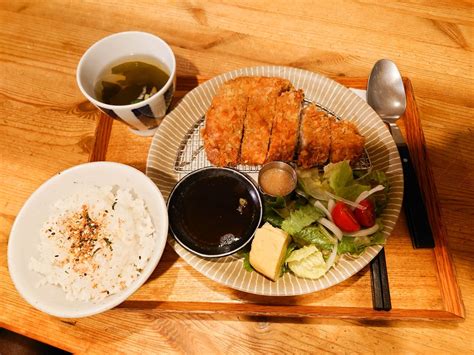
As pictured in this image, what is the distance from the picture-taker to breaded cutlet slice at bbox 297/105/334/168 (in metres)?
2.41

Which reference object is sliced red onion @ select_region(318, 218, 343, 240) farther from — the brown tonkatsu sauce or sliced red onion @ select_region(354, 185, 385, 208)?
the brown tonkatsu sauce

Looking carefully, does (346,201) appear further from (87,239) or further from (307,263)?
(87,239)

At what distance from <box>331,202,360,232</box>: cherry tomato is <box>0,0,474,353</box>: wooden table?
0.54 metres

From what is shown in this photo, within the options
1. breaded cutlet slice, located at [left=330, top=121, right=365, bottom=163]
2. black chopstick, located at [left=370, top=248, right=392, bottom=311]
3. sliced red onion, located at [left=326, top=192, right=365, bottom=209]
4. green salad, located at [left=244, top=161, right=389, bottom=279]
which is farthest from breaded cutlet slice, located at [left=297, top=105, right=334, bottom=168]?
black chopstick, located at [left=370, top=248, right=392, bottom=311]

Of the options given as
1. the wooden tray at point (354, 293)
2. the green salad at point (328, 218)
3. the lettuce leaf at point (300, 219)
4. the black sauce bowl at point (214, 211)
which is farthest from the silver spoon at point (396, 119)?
the black sauce bowl at point (214, 211)

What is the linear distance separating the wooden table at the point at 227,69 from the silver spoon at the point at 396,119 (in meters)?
0.22

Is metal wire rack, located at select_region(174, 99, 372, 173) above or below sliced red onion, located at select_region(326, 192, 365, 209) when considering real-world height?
below

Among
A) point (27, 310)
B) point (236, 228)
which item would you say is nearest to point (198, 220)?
point (236, 228)

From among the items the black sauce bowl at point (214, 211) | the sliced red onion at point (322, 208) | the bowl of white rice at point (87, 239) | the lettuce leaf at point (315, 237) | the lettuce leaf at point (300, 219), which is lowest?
the bowl of white rice at point (87, 239)

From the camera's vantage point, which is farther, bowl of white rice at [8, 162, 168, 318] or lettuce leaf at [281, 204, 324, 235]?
lettuce leaf at [281, 204, 324, 235]

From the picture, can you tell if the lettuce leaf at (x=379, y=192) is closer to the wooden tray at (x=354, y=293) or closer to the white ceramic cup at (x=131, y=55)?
the wooden tray at (x=354, y=293)

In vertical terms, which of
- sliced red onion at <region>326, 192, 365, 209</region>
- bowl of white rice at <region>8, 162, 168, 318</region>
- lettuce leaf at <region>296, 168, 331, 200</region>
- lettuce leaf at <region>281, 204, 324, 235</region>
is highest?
sliced red onion at <region>326, 192, 365, 209</region>

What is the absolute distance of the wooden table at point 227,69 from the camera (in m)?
2.02

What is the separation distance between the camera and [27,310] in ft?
6.97
